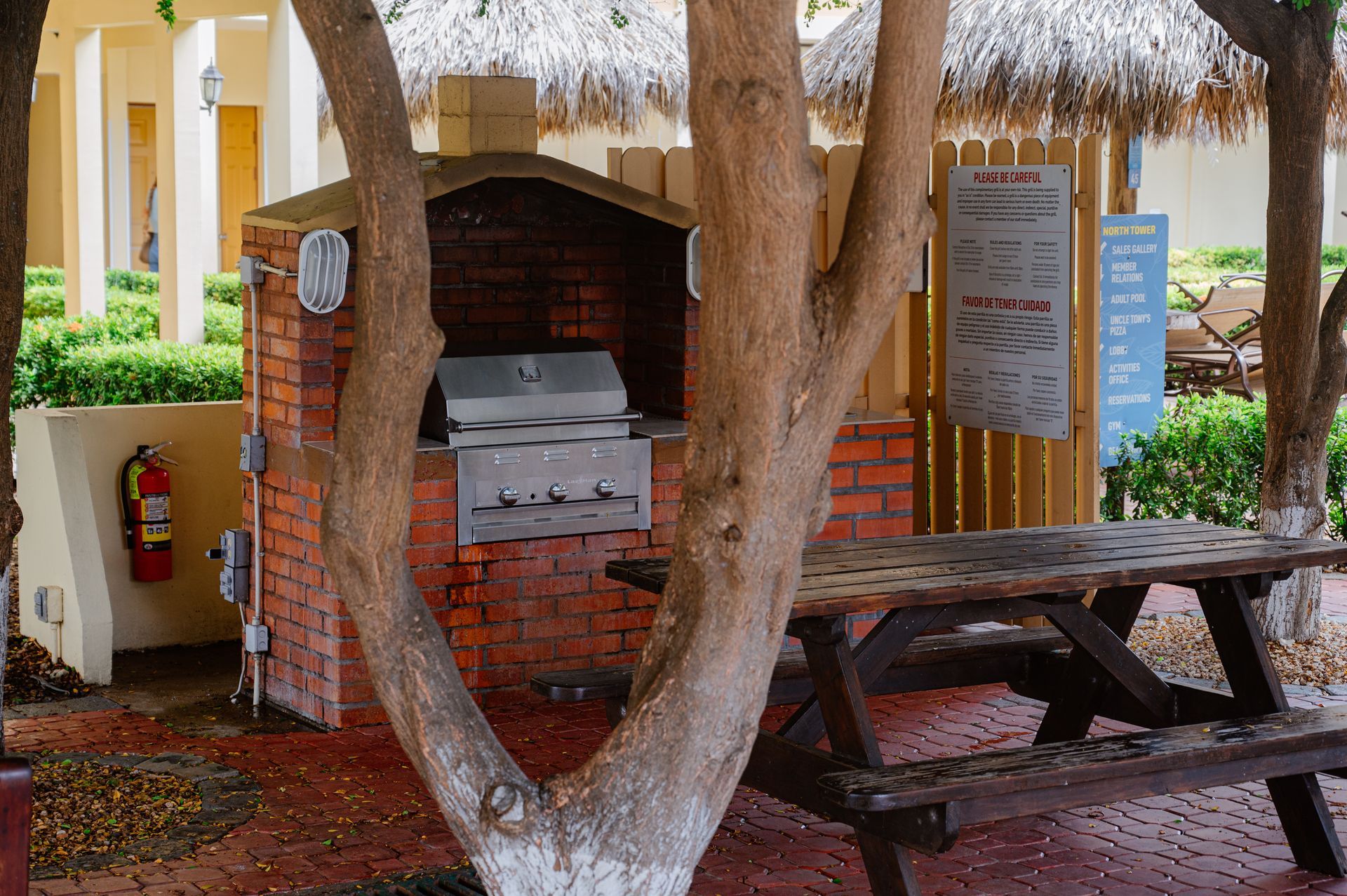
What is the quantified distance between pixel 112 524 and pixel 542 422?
7.07 feet

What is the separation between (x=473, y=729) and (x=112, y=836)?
6.36ft

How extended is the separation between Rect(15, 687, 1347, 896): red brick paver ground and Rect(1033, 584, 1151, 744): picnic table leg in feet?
0.91

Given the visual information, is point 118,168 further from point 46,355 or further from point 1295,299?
point 1295,299

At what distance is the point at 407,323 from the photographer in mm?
3316

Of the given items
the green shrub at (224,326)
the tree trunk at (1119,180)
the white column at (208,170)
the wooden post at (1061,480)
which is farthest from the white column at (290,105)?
the wooden post at (1061,480)

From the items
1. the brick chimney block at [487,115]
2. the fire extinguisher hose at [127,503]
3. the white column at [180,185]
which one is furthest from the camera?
the white column at [180,185]

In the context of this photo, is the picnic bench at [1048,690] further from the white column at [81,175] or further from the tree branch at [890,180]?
the white column at [81,175]

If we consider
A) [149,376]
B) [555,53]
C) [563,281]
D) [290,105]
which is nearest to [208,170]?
[290,105]

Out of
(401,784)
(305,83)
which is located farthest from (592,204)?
(305,83)

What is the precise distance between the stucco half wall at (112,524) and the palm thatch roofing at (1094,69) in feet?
14.4

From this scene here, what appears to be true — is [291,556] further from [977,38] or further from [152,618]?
[977,38]

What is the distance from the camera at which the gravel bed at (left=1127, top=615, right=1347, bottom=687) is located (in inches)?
266

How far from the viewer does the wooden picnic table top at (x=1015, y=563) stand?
443 centimetres

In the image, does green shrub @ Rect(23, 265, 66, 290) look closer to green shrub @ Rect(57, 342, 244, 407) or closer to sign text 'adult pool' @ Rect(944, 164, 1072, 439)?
green shrub @ Rect(57, 342, 244, 407)
